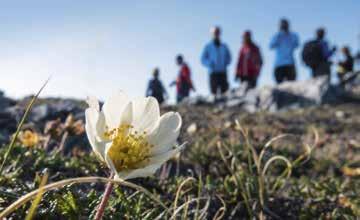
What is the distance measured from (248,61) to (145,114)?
1294cm

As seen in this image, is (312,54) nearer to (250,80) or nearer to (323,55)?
(323,55)

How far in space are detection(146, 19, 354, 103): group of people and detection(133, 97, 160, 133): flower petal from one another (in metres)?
11.4

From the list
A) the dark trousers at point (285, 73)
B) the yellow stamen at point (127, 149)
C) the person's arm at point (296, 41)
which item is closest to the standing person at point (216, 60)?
the dark trousers at point (285, 73)

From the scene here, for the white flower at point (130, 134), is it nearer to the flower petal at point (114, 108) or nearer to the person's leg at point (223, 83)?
the flower petal at point (114, 108)

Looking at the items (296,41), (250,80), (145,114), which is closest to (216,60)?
(250,80)

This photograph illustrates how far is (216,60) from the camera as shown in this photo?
47.9ft

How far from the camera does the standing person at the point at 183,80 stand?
15.2 m

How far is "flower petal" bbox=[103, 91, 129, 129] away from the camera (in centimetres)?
194

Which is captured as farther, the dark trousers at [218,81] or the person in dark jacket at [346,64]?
the person in dark jacket at [346,64]

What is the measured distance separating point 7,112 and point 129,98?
510 cm

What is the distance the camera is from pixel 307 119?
40.2ft

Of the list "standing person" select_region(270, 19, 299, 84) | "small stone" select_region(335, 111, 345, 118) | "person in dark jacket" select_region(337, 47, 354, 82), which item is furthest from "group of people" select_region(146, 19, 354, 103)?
"small stone" select_region(335, 111, 345, 118)

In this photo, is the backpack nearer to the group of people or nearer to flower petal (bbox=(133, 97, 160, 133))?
the group of people

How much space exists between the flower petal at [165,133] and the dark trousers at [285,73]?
13586 millimetres
